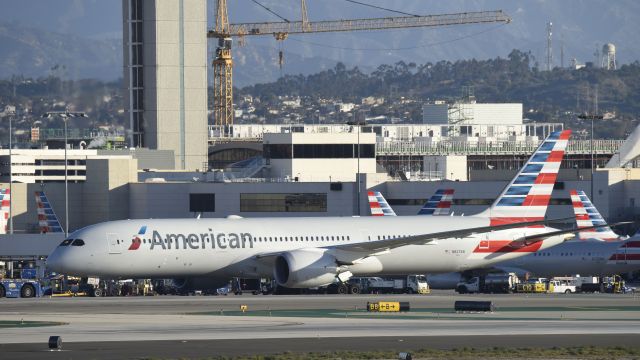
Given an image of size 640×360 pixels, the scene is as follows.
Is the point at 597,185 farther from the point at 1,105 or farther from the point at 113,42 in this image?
the point at 113,42

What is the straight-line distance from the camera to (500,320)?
5688 cm

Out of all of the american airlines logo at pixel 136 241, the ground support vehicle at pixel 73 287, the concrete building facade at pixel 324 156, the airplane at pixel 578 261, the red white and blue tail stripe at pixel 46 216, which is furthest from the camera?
the concrete building facade at pixel 324 156

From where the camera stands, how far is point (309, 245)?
79.7 metres

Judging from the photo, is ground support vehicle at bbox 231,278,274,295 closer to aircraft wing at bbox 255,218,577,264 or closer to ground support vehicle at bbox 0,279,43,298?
aircraft wing at bbox 255,218,577,264

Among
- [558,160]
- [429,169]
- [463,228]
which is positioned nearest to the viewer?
[463,228]

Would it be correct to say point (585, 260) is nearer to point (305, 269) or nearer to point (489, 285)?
point (489, 285)

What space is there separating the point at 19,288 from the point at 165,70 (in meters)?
85.9

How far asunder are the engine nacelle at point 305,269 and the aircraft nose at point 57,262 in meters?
11.3

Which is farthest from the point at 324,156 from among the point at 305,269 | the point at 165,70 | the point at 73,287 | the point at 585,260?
the point at 305,269

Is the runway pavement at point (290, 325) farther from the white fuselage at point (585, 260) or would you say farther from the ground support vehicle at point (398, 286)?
the white fuselage at point (585, 260)

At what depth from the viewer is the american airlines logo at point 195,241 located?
7575cm

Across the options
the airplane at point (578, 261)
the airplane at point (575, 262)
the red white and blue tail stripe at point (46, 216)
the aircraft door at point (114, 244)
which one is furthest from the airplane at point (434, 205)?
the aircraft door at point (114, 244)

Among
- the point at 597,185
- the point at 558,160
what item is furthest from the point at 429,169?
the point at 558,160

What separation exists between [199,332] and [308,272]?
80.3ft
